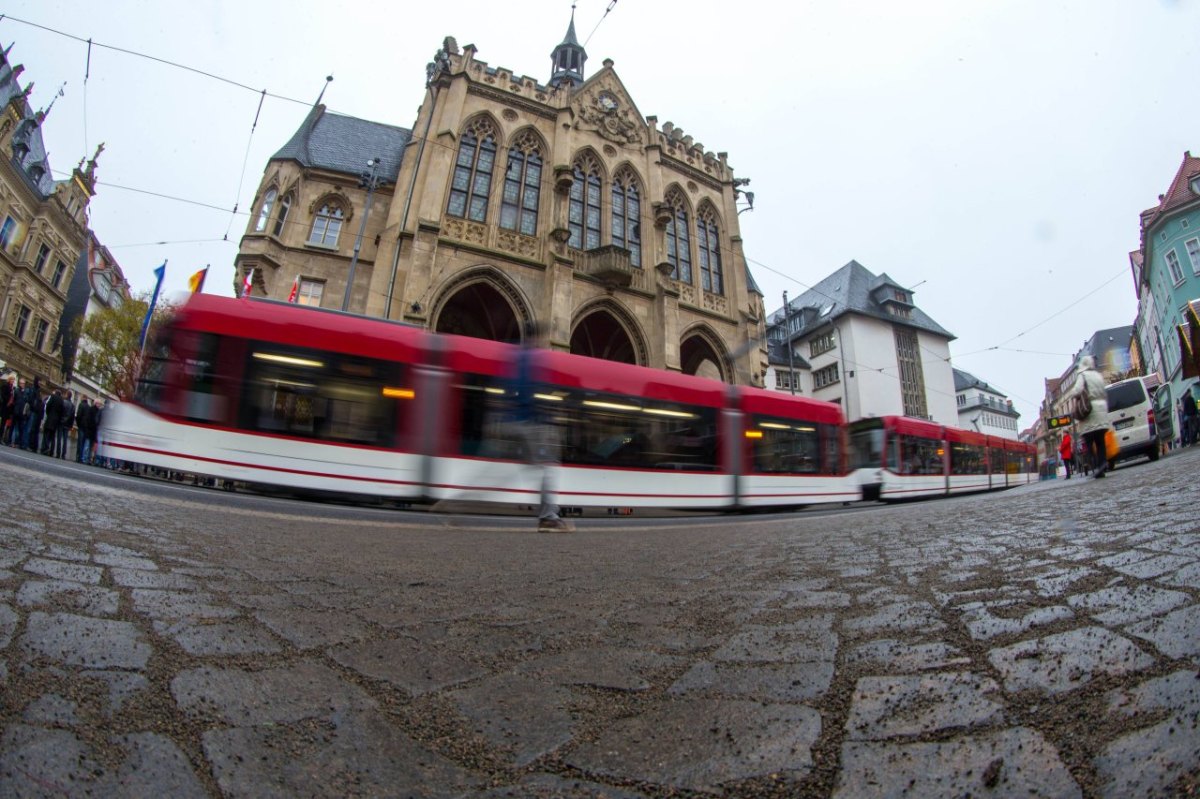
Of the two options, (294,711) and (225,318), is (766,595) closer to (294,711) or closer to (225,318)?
(294,711)

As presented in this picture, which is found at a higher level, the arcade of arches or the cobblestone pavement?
the arcade of arches

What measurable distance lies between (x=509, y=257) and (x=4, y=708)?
19270mm

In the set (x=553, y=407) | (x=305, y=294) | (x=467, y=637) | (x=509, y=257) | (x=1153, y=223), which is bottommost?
(x=467, y=637)

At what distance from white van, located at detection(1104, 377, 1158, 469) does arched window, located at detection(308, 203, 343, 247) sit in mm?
25839

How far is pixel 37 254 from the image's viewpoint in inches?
1341

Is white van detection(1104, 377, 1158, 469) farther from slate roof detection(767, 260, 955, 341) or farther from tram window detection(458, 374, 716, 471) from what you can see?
slate roof detection(767, 260, 955, 341)

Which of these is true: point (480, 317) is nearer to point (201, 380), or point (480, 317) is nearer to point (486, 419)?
point (486, 419)

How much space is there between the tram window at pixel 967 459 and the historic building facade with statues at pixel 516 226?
875cm

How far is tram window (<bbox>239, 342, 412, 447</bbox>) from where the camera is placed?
26.9ft

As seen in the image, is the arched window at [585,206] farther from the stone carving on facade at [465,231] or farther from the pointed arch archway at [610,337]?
the stone carving on facade at [465,231]

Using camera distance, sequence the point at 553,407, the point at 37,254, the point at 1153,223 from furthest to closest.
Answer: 1. the point at 37,254
2. the point at 1153,223
3. the point at 553,407

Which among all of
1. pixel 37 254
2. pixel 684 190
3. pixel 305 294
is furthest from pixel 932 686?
pixel 37 254

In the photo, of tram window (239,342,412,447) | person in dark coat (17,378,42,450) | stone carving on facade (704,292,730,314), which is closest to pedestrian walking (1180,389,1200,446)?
stone carving on facade (704,292,730,314)

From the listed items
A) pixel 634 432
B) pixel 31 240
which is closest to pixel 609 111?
pixel 634 432
